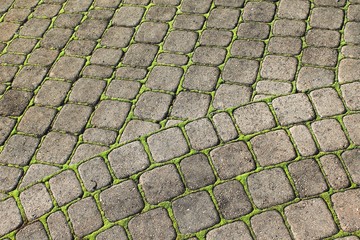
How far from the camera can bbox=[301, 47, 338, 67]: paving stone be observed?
4457 millimetres

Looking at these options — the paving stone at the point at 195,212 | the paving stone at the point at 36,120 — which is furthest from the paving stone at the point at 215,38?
the paving stone at the point at 195,212

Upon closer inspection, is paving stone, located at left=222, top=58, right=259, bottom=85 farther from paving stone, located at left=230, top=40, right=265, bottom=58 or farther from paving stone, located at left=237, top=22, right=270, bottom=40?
paving stone, located at left=237, top=22, right=270, bottom=40

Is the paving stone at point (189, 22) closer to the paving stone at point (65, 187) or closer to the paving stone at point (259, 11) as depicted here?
the paving stone at point (259, 11)

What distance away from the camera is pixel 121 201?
3.72 meters

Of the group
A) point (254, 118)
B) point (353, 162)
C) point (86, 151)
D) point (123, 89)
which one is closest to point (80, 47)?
point (123, 89)

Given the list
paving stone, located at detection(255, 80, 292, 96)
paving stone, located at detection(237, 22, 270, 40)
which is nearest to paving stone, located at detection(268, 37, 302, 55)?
paving stone, located at detection(237, 22, 270, 40)

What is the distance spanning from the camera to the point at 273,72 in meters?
4.43

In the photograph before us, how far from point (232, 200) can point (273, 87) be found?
112 cm

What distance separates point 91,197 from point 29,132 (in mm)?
879

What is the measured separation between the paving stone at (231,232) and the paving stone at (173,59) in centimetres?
163

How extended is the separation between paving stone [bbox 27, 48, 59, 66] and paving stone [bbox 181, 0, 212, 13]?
128cm

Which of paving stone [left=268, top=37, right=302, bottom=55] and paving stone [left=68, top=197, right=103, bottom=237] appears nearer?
paving stone [left=68, top=197, right=103, bottom=237]

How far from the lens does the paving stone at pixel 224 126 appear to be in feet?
13.2

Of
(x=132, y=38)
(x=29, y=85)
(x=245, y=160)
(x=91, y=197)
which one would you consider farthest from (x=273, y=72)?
(x=29, y=85)
